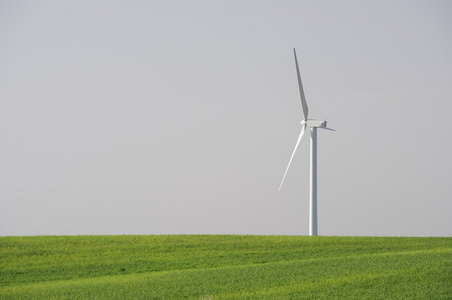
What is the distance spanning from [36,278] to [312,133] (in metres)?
21.8

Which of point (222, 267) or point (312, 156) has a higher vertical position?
point (312, 156)

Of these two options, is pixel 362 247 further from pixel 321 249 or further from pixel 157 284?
pixel 157 284

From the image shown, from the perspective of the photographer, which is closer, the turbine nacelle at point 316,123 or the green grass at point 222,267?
the green grass at point 222,267

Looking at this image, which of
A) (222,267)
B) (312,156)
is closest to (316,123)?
(312,156)

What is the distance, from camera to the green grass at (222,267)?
2086 cm

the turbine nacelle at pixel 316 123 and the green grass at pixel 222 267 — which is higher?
the turbine nacelle at pixel 316 123

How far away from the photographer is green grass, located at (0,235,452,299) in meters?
20.9

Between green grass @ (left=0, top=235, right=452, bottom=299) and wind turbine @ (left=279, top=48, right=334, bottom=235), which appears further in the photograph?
wind turbine @ (left=279, top=48, right=334, bottom=235)

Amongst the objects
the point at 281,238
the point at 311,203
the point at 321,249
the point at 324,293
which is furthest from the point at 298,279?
the point at 311,203

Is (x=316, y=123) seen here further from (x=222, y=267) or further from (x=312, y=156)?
(x=222, y=267)

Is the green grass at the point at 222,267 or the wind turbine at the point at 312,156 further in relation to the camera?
the wind turbine at the point at 312,156

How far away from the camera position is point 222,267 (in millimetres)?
28172

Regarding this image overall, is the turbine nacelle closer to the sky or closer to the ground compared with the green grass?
closer to the sky

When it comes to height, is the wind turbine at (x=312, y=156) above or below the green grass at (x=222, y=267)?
above
